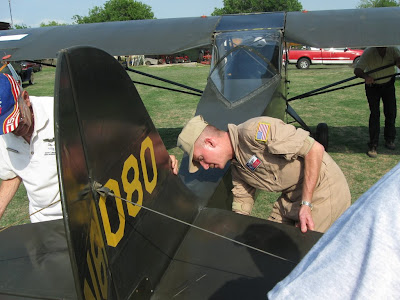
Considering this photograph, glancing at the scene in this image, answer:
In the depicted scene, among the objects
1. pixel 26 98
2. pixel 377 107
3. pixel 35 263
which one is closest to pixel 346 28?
pixel 377 107

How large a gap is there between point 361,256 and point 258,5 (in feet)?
256

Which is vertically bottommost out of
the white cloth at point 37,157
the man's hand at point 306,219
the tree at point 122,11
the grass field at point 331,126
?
the grass field at point 331,126

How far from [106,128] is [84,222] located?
45 centimetres

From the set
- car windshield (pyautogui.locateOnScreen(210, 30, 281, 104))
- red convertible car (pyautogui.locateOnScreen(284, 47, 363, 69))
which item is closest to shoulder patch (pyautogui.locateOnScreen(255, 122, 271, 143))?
car windshield (pyautogui.locateOnScreen(210, 30, 281, 104))

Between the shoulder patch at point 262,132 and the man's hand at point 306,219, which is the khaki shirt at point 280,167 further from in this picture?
the man's hand at point 306,219

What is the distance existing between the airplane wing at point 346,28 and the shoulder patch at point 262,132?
4.06 m

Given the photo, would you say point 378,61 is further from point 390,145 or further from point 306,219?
point 306,219

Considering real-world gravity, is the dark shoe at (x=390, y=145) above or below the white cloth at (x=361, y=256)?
below

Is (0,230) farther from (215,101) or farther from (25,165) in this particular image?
(215,101)

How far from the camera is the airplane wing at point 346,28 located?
18.7ft

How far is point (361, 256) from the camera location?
687 millimetres

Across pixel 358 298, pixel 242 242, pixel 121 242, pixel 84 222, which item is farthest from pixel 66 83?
pixel 242 242

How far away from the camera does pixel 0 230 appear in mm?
2471

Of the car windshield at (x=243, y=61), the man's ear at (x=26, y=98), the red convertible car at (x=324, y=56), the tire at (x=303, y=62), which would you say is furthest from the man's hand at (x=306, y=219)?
the tire at (x=303, y=62)
